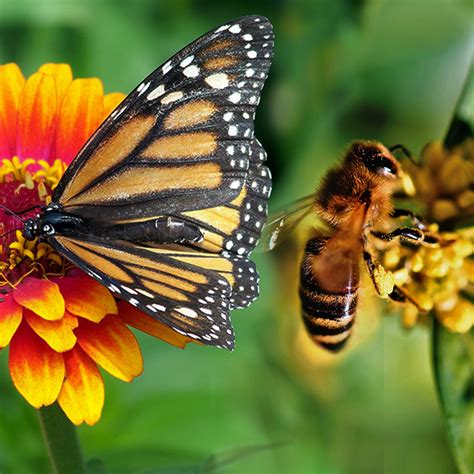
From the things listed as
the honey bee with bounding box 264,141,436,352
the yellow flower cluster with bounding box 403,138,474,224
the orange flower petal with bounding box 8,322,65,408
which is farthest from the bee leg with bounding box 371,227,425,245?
the orange flower petal with bounding box 8,322,65,408

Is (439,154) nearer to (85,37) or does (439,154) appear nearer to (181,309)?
(181,309)

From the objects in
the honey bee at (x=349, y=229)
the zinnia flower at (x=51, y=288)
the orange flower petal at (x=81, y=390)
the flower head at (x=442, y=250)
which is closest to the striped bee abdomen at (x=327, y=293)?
the honey bee at (x=349, y=229)

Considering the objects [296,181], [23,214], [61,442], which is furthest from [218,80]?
[296,181]

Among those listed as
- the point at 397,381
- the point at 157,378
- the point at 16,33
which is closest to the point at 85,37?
the point at 16,33

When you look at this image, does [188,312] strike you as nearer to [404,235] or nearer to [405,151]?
[404,235]

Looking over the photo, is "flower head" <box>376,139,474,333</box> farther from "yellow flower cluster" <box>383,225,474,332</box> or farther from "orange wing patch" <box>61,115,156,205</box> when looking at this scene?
"orange wing patch" <box>61,115,156,205</box>

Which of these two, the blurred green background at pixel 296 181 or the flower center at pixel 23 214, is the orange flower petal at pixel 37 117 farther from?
the blurred green background at pixel 296 181
